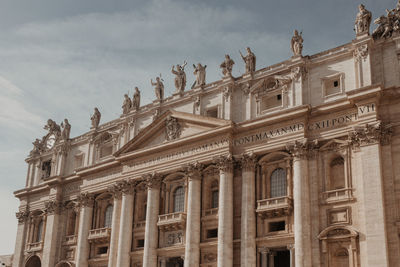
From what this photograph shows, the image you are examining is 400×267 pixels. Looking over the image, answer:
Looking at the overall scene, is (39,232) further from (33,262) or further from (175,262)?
(175,262)

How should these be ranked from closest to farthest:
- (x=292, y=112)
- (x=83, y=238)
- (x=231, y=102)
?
(x=292, y=112), (x=231, y=102), (x=83, y=238)

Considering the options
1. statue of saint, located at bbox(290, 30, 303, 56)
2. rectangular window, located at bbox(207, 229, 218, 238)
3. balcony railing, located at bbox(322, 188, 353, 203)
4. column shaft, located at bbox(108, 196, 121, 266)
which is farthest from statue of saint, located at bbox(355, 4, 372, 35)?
column shaft, located at bbox(108, 196, 121, 266)

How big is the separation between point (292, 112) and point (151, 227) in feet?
44.0

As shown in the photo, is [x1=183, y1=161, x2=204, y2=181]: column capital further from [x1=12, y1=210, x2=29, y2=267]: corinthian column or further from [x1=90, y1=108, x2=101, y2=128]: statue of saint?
[x1=12, y1=210, x2=29, y2=267]: corinthian column

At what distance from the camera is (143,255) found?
3991cm

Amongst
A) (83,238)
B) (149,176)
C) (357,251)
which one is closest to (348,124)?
(357,251)

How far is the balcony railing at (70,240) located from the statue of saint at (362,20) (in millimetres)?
28649

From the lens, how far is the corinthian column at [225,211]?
3512 centimetres

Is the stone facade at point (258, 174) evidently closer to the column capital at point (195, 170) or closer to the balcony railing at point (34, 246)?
the column capital at point (195, 170)

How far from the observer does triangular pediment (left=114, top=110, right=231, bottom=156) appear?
39531 mm

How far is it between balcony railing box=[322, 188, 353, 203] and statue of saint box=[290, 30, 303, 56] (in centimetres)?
1013

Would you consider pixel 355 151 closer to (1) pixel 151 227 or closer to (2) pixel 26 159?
(1) pixel 151 227

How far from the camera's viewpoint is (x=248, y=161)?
3666 centimetres

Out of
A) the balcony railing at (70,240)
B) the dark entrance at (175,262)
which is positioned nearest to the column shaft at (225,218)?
the dark entrance at (175,262)
